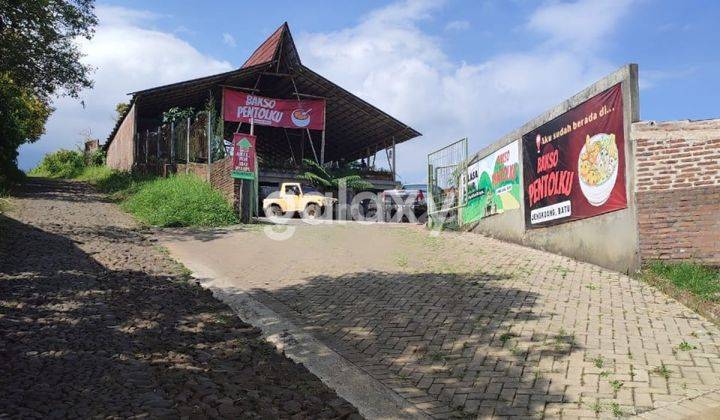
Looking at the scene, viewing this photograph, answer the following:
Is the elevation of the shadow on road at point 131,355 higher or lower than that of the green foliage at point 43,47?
lower

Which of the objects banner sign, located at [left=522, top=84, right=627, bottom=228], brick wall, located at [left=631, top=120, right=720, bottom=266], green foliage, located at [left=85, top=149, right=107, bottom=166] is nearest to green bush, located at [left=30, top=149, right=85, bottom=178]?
green foliage, located at [left=85, top=149, right=107, bottom=166]

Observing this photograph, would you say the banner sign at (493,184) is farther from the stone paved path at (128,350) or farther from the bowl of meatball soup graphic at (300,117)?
the bowl of meatball soup graphic at (300,117)

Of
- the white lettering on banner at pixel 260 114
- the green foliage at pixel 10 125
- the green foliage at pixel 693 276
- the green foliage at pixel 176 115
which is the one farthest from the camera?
the white lettering on banner at pixel 260 114

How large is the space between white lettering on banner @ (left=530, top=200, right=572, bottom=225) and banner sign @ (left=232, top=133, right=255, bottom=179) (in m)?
7.85

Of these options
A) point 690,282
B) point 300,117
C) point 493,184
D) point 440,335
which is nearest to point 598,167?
point 690,282

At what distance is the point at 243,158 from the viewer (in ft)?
52.8

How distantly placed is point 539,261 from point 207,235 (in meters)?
7.60

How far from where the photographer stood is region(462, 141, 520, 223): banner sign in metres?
13.1

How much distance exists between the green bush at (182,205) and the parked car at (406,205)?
631cm

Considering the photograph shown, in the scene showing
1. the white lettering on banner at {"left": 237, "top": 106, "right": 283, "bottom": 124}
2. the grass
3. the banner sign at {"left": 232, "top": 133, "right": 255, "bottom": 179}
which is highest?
the white lettering on banner at {"left": 237, "top": 106, "right": 283, "bottom": 124}

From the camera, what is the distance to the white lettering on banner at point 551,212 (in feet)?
36.1

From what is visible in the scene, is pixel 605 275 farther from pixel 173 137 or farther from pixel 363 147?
pixel 363 147

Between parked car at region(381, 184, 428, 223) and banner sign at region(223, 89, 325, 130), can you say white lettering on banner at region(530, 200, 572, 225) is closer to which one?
parked car at region(381, 184, 428, 223)

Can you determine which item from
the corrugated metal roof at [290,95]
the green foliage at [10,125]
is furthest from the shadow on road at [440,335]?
the corrugated metal roof at [290,95]
